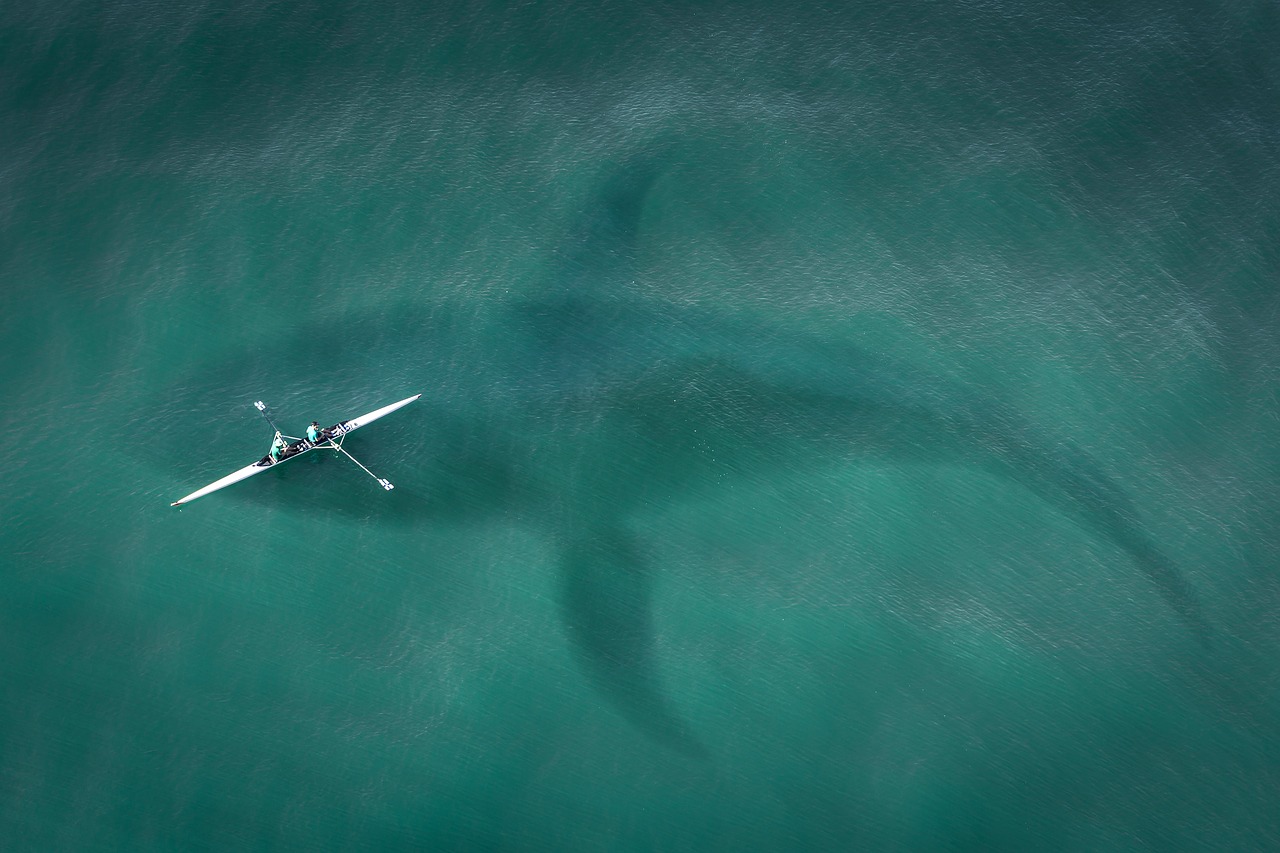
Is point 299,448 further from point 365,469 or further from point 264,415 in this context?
point 264,415

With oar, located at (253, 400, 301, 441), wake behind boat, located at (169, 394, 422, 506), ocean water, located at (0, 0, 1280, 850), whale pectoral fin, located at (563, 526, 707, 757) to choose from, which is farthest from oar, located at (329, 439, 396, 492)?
whale pectoral fin, located at (563, 526, 707, 757)

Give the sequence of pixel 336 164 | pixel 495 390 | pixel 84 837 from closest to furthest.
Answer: pixel 84 837, pixel 495 390, pixel 336 164

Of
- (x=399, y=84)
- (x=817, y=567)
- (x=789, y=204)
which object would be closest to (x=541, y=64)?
(x=399, y=84)

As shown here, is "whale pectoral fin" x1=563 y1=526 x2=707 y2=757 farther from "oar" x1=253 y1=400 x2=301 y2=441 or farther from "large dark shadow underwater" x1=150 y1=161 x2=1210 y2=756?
"oar" x1=253 y1=400 x2=301 y2=441

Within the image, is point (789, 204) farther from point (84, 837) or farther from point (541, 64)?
point (84, 837)

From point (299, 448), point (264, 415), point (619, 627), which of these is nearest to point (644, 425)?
point (619, 627)

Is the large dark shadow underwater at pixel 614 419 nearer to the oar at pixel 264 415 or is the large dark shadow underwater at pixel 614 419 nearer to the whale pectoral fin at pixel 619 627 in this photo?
the whale pectoral fin at pixel 619 627

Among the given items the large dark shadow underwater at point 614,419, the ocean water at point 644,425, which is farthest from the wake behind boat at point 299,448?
the ocean water at point 644,425
